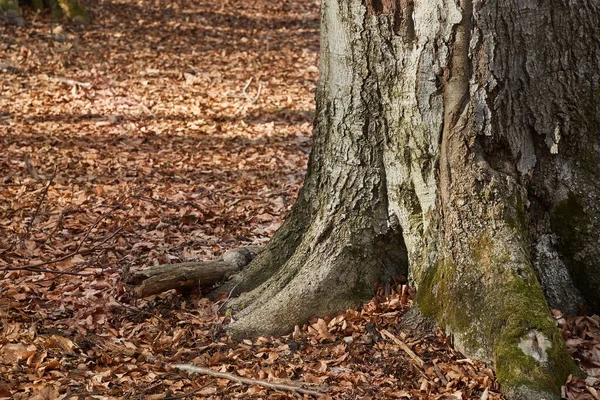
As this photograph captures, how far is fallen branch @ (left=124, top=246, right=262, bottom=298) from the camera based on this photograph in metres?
5.14

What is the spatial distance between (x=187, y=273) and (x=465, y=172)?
2.07 m

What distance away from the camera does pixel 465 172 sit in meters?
4.32

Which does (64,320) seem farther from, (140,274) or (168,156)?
(168,156)

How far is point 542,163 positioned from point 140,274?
268 centimetres

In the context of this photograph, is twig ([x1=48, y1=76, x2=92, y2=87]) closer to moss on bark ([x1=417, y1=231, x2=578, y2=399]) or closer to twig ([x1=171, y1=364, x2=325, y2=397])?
twig ([x1=171, y1=364, x2=325, y2=397])

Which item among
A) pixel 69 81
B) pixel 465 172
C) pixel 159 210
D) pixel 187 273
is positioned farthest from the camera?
pixel 69 81

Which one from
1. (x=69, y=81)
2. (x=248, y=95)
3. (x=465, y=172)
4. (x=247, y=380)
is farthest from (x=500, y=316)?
(x=69, y=81)

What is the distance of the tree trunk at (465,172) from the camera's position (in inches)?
164

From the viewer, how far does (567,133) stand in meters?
4.45

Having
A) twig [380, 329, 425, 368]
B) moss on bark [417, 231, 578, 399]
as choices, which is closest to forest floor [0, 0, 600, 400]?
twig [380, 329, 425, 368]

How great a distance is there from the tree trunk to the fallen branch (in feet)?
1.89

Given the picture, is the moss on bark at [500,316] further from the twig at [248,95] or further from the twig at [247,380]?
the twig at [248,95]

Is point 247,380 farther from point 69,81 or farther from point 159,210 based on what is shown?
point 69,81

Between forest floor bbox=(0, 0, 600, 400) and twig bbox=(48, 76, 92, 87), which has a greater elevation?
twig bbox=(48, 76, 92, 87)
